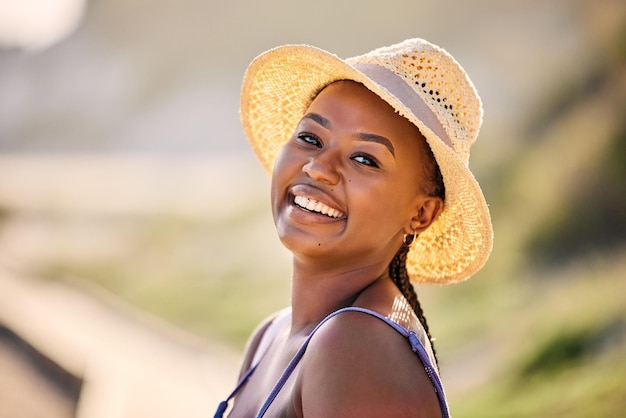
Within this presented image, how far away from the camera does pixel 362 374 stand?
1.47 meters

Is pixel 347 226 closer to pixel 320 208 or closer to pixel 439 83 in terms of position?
pixel 320 208

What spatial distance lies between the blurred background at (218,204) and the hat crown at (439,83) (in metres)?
2.07

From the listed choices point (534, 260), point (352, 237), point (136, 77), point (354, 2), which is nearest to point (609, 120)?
point (534, 260)

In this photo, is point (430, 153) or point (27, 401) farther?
point (27, 401)

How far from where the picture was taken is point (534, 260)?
4.43 metres

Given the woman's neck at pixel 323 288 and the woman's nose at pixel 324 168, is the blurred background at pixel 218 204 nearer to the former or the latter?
the woman's neck at pixel 323 288

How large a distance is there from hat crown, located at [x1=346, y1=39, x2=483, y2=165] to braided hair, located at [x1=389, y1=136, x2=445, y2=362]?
2.3 inches

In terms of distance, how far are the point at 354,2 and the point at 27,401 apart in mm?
3868

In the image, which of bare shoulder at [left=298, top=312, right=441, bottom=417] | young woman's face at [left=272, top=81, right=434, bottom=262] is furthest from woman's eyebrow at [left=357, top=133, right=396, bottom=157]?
bare shoulder at [left=298, top=312, right=441, bottom=417]

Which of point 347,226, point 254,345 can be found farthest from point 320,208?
point 254,345

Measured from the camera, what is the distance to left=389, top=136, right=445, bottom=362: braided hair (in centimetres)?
186

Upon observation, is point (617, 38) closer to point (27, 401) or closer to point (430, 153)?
point (430, 153)

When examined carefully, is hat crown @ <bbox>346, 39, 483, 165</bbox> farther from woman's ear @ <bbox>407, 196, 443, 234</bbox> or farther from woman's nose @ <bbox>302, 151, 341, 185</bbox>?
woman's nose @ <bbox>302, 151, 341, 185</bbox>

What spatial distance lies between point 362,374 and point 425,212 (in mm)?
543
